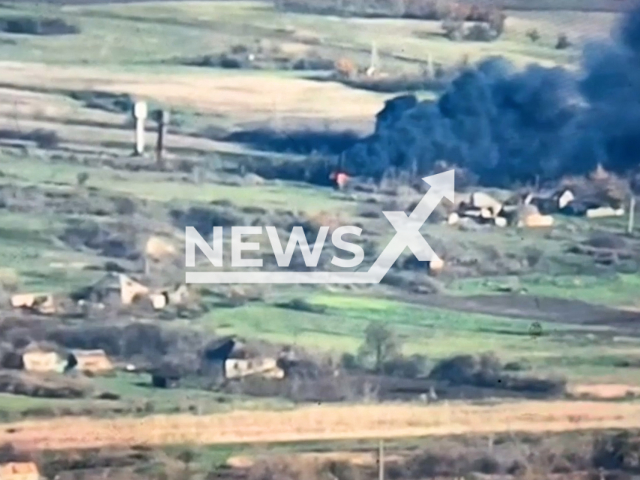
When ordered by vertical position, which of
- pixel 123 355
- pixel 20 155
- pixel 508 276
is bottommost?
pixel 123 355

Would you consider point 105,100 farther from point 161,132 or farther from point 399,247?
point 399,247

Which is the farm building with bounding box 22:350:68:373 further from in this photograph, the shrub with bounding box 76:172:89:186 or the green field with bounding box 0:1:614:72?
the green field with bounding box 0:1:614:72

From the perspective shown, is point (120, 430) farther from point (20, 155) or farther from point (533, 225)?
point (533, 225)

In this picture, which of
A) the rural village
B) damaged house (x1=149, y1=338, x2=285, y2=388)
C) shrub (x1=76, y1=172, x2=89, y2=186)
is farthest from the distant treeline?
damaged house (x1=149, y1=338, x2=285, y2=388)

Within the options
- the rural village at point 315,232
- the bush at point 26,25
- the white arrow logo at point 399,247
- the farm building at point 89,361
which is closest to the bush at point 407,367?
the rural village at point 315,232

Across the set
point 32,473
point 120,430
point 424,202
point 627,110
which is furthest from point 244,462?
point 627,110

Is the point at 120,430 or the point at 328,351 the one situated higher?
the point at 328,351
